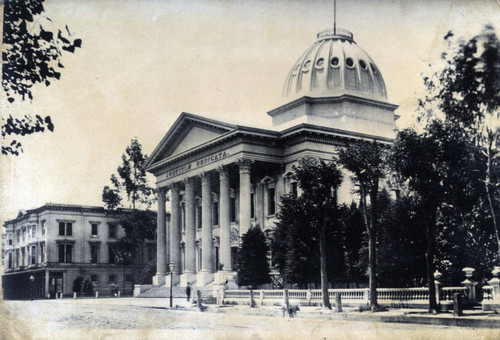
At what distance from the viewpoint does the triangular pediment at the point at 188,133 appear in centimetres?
4638

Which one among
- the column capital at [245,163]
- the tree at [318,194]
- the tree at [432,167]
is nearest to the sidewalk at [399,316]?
the tree at [432,167]

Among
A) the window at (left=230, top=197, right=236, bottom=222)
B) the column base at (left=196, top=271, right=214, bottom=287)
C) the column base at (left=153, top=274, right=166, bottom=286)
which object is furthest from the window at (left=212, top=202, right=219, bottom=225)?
the column base at (left=196, top=271, right=214, bottom=287)

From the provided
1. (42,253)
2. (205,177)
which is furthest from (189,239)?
(42,253)

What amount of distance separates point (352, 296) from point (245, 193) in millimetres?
16740

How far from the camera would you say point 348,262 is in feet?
121

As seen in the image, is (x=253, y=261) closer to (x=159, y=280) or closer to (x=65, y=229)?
(x=159, y=280)

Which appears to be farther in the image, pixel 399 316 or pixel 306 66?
pixel 306 66

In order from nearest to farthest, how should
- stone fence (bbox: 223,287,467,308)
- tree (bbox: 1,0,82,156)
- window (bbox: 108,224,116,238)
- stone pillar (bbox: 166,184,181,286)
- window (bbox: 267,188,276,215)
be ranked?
tree (bbox: 1,0,82,156) → stone fence (bbox: 223,287,467,308) → window (bbox: 267,188,276,215) → stone pillar (bbox: 166,184,181,286) → window (bbox: 108,224,116,238)

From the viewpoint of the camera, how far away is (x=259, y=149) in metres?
45.7

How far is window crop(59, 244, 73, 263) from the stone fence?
28535 millimetres

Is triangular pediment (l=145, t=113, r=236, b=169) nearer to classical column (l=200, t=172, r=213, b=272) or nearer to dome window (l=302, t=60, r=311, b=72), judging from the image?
classical column (l=200, t=172, r=213, b=272)

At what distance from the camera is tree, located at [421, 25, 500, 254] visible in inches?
750

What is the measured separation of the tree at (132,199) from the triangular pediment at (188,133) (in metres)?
9.28

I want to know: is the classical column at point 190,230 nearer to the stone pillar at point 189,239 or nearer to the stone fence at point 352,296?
the stone pillar at point 189,239
